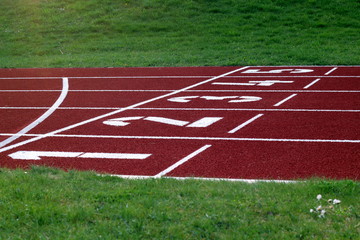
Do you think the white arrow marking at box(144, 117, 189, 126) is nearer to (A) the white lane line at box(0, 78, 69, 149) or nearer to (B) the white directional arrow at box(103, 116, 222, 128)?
(B) the white directional arrow at box(103, 116, 222, 128)

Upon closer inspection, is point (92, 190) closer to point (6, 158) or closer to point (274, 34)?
point (6, 158)

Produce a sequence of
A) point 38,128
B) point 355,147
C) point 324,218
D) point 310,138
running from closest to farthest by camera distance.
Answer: point 324,218 < point 355,147 < point 310,138 < point 38,128

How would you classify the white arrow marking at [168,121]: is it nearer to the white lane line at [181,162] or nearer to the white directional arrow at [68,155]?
the white lane line at [181,162]

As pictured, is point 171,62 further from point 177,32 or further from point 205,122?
point 205,122

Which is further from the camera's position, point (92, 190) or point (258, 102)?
point (258, 102)

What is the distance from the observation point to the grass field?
15.8 ft

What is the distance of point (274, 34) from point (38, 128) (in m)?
15.7

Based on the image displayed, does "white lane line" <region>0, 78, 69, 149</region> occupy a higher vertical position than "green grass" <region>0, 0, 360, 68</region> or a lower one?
higher

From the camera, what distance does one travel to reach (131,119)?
33.7ft

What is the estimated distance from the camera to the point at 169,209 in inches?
205

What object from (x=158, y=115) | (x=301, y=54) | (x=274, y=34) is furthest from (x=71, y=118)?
(x=274, y=34)

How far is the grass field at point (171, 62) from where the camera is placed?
4.81m

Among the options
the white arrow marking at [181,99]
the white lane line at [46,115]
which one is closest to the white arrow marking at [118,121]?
→ the white lane line at [46,115]

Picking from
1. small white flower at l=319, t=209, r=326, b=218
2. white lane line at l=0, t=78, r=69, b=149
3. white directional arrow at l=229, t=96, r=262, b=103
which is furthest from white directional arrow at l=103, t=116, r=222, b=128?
small white flower at l=319, t=209, r=326, b=218
